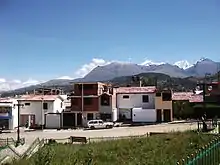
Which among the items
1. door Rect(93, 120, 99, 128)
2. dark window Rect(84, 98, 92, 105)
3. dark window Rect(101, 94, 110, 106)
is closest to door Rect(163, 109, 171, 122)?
dark window Rect(101, 94, 110, 106)

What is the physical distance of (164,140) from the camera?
72.3 ft

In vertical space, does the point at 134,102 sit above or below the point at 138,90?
below

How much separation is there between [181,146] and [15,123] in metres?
40.2

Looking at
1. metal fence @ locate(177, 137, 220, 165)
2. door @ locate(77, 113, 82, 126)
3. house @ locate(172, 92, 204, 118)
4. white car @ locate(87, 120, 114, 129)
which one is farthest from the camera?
house @ locate(172, 92, 204, 118)

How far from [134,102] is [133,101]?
0.20m

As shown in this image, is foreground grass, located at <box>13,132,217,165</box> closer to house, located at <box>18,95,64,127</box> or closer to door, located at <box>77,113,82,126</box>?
door, located at <box>77,113,82,126</box>

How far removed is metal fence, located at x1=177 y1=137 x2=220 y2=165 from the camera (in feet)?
24.3

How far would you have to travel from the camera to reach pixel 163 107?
2124 inches

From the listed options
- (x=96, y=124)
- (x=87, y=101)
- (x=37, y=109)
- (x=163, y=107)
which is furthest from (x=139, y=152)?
(x=37, y=109)

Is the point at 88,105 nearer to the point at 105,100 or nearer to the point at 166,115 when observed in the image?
the point at 105,100

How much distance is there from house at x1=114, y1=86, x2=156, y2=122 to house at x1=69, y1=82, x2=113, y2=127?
217 cm

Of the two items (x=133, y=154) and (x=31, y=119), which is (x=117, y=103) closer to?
(x=31, y=119)

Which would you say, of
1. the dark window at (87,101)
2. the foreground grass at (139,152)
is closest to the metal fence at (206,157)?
the foreground grass at (139,152)

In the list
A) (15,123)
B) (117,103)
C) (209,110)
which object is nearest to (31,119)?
(15,123)
